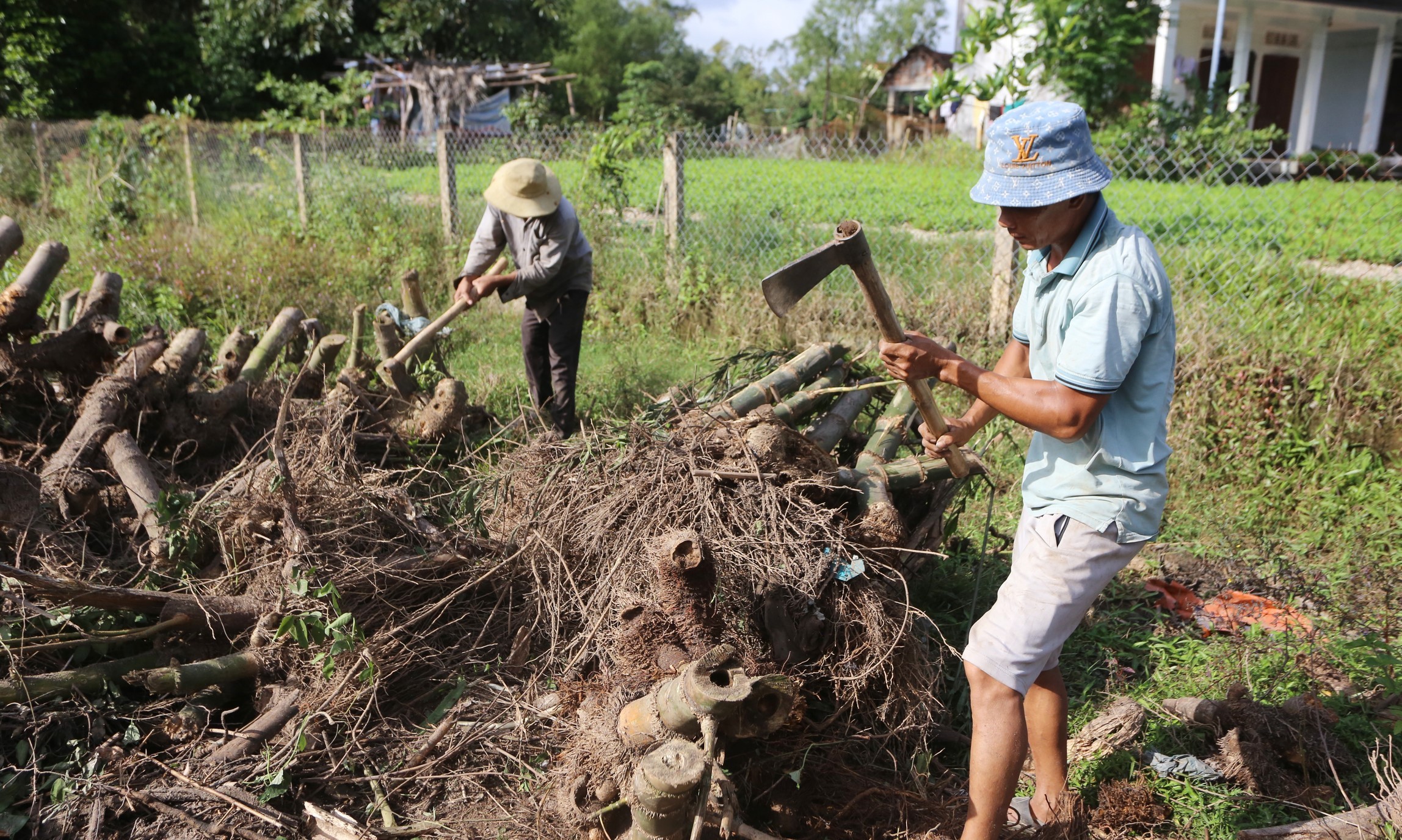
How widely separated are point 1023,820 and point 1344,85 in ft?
85.4

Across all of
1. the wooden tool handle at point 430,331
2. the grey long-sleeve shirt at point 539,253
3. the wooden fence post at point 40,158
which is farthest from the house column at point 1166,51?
the wooden fence post at point 40,158

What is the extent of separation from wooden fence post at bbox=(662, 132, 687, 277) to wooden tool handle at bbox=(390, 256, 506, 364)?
2606 millimetres

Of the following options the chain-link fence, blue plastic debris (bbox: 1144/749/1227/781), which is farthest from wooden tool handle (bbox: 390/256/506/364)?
blue plastic debris (bbox: 1144/749/1227/781)

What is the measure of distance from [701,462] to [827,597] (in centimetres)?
63

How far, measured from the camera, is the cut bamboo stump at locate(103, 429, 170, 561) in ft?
12.1

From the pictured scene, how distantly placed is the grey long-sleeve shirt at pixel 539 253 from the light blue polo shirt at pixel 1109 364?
3.20m

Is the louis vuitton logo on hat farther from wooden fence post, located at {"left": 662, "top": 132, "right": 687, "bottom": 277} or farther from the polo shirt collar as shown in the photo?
wooden fence post, located at {"left": 662, "top": 132, "right": 687, "bottom": 277}

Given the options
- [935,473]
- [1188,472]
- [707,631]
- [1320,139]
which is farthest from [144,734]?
[1320,139]

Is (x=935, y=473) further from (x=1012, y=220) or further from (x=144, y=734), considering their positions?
(x=144, y=734)

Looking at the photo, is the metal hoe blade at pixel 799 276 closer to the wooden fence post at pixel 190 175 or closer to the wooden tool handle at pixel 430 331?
the wooden tool handle at pixel 430 331

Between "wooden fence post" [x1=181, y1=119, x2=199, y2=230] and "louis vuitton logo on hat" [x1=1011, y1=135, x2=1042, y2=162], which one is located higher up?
"louis vuitton logo on hat" [x1=1011, y1=135, x2=1042, y2=162]

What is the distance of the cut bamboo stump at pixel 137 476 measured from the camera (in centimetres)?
370

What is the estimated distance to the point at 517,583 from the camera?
3471 millimetres

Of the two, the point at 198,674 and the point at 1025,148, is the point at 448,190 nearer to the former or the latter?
the point at 198,674
